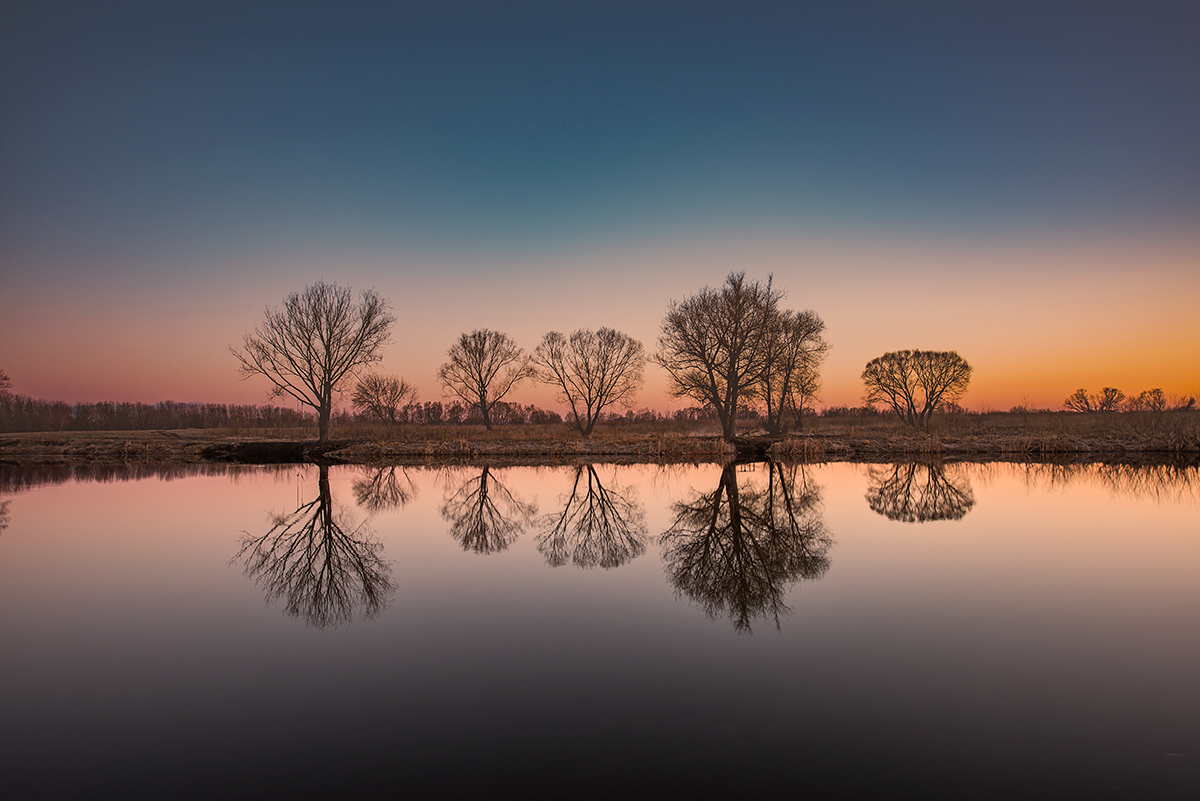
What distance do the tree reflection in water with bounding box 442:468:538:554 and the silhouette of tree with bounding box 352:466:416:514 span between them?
4.40ft

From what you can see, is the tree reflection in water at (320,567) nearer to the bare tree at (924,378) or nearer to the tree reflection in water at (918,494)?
the tree reflection in water at (918,494)

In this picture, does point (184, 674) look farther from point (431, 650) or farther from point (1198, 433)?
point (1198, 433)

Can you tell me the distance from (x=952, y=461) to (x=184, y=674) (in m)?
Answer: 28.1

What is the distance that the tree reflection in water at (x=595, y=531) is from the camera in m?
9.02

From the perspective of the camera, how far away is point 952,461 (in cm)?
2533

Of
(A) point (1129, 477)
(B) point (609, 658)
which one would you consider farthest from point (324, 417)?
(A) point (1129, 477)

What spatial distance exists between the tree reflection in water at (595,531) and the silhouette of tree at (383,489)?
4470 millimetres

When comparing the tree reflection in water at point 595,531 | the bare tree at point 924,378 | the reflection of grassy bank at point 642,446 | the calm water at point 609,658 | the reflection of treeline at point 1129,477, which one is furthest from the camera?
the bare tree at point 924,378

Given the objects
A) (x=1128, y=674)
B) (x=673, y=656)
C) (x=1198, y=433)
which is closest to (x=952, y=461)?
(x=1198, y=433)

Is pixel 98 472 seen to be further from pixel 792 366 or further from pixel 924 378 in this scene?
pixel 924 378

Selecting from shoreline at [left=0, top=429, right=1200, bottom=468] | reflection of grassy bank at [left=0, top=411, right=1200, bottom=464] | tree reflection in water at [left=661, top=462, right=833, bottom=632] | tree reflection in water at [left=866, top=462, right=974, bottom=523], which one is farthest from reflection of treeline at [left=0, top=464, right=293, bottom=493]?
tree reflection in water at [left=866, top=462, right=974, bottom=523]

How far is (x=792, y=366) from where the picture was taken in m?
39.2

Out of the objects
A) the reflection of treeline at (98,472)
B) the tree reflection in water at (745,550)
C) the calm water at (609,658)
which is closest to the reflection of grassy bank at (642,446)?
the reflection of treeline at (98,472)

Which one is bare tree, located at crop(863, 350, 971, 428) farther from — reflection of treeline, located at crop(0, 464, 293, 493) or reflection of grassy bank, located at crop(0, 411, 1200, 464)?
reflection of treeline, located at crop(0, 464, 293, 493)
